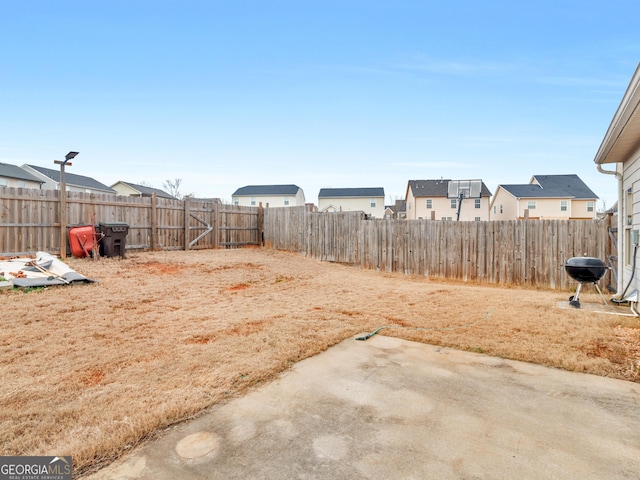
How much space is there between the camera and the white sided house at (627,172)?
404 cm

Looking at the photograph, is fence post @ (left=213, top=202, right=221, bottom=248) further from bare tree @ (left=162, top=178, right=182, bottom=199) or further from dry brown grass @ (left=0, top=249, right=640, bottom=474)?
bare tree @ (left=162, top=178, right=182, bottom=199)

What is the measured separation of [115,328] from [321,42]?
11.5m

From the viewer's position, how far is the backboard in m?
22.0

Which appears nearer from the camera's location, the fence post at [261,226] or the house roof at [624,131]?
the house roof at [624,131]

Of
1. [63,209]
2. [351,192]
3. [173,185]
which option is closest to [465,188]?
[351,192]

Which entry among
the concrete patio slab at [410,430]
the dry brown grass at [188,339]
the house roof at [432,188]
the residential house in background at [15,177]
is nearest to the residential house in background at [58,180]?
the residential house in background at [15,177]

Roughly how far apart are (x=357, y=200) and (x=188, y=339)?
38.6 metres

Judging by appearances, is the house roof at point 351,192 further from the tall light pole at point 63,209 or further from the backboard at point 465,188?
the tall light pole at point 63,209

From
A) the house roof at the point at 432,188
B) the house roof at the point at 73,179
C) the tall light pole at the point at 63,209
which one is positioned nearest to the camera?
the tall light pole at the point at 63,209

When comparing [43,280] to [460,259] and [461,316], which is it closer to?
[461,316]

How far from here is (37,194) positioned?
8648 mm

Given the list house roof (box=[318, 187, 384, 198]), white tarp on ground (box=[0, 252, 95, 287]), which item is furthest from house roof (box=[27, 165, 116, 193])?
white tarp on ground (box=[0, 252, 95, 287])

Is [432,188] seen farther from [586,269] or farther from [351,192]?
[586,269]

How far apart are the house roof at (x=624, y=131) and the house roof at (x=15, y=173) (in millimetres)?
32358
